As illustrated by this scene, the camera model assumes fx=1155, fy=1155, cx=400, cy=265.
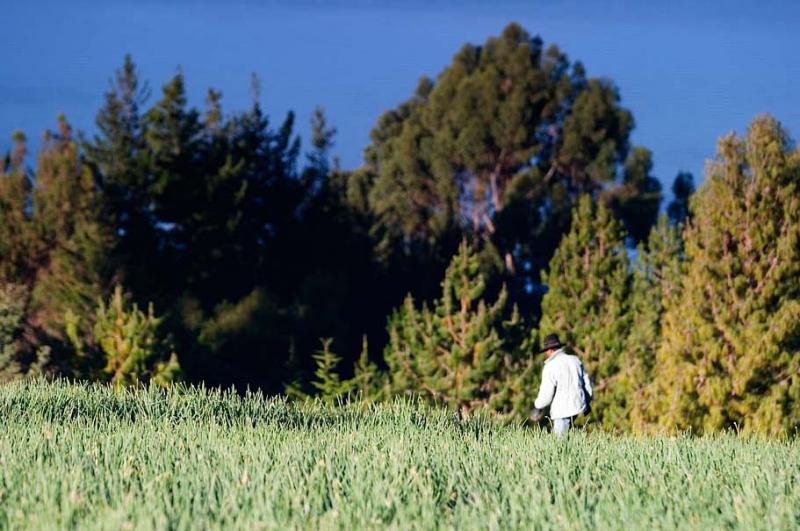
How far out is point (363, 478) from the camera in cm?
721

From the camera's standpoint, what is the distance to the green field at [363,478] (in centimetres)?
604

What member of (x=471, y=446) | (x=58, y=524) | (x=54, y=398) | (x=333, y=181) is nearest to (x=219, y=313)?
(x=333, y=181)

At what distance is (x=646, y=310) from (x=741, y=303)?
31.0 ft

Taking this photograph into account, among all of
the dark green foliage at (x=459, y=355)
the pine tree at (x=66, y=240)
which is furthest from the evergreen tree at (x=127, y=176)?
the dark green foliage at (x=459, y=355)

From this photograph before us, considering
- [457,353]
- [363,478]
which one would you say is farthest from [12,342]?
[363,478]

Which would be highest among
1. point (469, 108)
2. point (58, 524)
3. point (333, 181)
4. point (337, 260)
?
point (469, 108)

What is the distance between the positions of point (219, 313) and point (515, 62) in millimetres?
23230

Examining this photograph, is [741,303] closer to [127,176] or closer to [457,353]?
[457,353]

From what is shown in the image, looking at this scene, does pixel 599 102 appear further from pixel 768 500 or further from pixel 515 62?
pixel 768 500

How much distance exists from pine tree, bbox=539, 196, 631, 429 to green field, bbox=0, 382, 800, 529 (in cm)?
2072

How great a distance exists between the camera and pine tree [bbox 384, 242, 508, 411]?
95.9 feet

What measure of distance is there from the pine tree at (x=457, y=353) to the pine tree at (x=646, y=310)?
341 cm

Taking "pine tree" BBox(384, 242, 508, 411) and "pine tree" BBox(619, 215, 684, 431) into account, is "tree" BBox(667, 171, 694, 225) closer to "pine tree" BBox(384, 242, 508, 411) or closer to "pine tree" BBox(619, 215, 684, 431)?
"pine tree" BBox(619, 215, 684, 431)

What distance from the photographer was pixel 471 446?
29.9 ft
